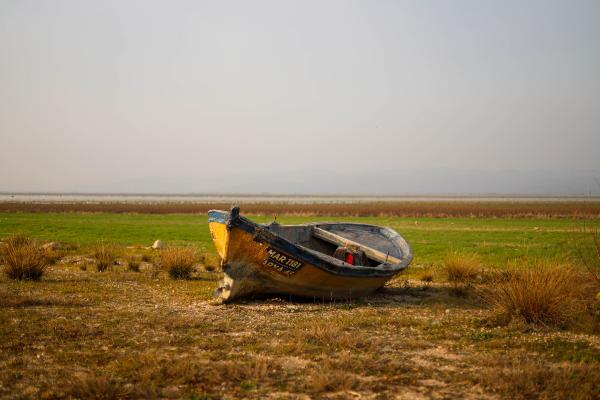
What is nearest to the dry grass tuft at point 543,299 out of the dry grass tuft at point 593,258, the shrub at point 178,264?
the dry grass tuft at point 593,258

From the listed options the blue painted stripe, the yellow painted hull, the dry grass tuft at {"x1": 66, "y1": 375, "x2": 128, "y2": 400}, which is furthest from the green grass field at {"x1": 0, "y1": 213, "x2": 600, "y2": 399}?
the blue painted stripe

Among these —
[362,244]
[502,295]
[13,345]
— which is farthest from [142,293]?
[502,295]

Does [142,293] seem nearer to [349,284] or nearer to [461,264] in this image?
[349,284]

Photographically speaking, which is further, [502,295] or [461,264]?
[461,264]

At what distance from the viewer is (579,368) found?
5996mm

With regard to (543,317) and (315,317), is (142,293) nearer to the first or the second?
(315,317)

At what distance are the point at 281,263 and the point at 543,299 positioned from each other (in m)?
4.71

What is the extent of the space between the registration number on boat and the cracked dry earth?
77cm

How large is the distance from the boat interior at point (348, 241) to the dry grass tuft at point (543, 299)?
367cm

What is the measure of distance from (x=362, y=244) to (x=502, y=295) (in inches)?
221

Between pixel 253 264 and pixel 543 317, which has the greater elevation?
pixel 253 264

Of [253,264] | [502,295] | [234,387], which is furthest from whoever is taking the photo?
[253,264]

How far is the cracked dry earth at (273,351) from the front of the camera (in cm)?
542

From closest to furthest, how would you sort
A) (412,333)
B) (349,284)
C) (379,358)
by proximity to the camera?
(379,358) → (412,333) → (349,284)
